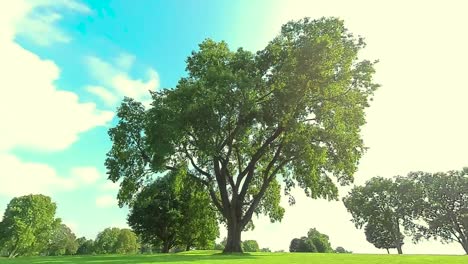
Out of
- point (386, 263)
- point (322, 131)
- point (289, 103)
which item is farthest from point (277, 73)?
point (386, 263)

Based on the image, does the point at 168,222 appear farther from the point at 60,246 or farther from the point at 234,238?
the point at 60,246

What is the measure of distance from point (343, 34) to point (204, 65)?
47.7 feet

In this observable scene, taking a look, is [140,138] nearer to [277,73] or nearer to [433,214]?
[277,73]

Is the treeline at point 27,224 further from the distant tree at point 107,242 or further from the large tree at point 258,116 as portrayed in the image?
the large tree at point 258,116

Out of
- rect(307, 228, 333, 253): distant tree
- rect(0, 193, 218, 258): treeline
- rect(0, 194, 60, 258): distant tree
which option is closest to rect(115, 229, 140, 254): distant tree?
rect(0, 193, 218, 258): treeline

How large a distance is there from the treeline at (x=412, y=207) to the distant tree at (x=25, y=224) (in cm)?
6637

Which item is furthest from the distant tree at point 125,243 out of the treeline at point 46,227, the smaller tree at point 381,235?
the smaller tree at point 381,235

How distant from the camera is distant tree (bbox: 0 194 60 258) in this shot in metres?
77.1

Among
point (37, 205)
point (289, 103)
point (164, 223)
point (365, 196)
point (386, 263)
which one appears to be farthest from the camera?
point (37, 205)

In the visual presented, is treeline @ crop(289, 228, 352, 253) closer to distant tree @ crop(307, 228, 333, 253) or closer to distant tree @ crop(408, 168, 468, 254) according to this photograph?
distant tree @ crop(307, 228, 333, 253)

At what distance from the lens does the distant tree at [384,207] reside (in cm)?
6938

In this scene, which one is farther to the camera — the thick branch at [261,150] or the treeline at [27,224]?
the treeline at [27,224]

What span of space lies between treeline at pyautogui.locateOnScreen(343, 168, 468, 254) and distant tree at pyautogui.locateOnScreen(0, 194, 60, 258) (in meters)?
66.4

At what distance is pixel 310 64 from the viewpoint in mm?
33719
